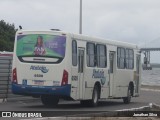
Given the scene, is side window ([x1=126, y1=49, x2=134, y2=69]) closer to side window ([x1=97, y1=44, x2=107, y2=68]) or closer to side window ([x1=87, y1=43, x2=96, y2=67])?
side window ([x1=97, y1=44, x2=107, y2=68])

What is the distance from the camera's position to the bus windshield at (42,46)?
2380 cm

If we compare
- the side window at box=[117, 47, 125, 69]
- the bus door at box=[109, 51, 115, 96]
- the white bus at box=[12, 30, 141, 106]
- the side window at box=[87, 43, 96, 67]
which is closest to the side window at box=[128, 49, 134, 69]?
the side window at box=[117, 47, 125, 69]

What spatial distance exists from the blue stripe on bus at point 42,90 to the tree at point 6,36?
35.4m

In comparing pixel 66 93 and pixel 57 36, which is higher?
pixel 57 36

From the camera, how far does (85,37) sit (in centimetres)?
2533

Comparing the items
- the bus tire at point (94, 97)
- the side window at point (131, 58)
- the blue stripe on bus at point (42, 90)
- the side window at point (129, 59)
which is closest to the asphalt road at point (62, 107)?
the bus tire at point (94, 97)

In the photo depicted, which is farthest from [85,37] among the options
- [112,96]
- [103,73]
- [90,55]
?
[112,96]

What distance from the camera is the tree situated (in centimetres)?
5951

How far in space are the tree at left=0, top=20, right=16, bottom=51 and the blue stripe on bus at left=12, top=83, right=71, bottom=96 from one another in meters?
35.4

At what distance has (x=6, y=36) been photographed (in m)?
65.2

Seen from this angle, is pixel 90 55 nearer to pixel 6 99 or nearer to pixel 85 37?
pixel 85 37

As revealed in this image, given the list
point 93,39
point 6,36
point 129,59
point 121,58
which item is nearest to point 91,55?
point 93,39

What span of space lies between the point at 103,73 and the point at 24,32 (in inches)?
182

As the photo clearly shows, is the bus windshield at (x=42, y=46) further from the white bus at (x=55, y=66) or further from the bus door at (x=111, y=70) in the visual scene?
the bus door at (x=111, y=70)
